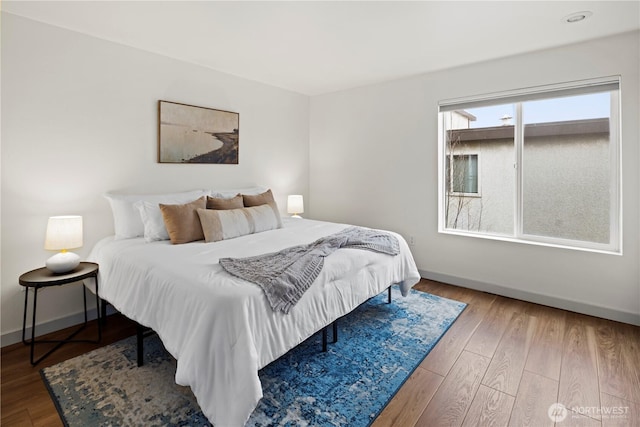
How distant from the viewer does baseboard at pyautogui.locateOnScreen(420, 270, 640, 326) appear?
275cm

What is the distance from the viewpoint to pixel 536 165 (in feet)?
10.5

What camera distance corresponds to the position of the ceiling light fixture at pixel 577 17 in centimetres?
231

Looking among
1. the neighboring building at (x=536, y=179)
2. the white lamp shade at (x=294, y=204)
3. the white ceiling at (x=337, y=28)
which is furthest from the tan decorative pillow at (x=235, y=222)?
the neighboring building at (x=536, y=179)

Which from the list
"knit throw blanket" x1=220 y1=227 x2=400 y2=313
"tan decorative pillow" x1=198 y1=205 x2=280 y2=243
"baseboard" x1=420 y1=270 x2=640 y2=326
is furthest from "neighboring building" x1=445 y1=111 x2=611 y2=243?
"tan decorative pillow" x1=198 y1=205 x2=280 y2=243

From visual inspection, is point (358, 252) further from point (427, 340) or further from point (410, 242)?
point (410, 242)

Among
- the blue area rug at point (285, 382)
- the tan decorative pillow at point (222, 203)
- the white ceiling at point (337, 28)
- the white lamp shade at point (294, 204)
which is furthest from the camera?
the white lamp shade at point (294, 204)

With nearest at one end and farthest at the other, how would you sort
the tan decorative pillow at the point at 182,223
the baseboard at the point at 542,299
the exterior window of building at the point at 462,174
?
the tan decorative pillow at the point at 182,223 → the baseboard at the point at 542,299 → the exterior window of building at the point at 462,174

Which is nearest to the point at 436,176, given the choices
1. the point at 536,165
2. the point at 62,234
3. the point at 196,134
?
the point at 536,165

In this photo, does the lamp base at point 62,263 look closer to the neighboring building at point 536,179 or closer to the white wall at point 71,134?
the white wall at point 71,134

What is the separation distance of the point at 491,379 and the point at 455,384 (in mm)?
253

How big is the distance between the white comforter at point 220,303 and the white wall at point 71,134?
47 centimetres

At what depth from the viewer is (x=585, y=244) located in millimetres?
2988

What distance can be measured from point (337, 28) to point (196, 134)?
186 centimetres

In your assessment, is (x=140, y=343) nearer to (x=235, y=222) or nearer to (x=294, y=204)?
(x=235, y=222)
